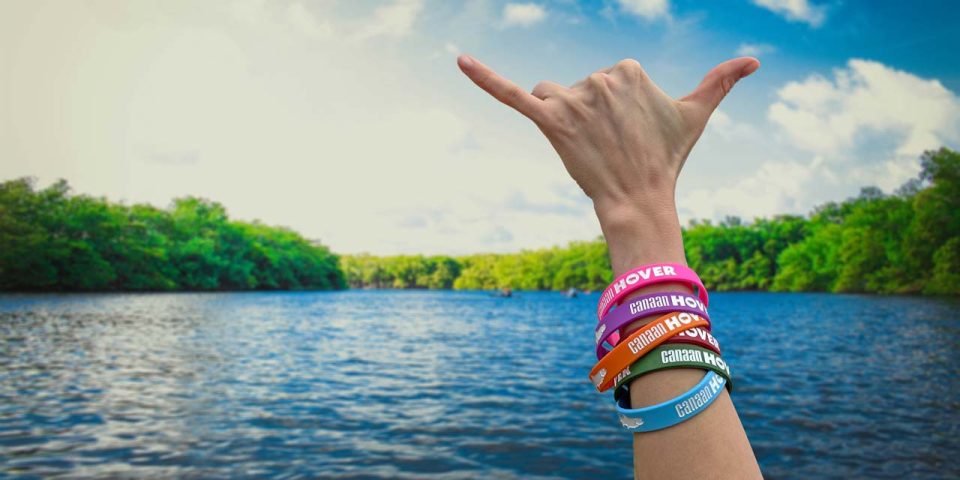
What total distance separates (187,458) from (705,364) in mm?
10458

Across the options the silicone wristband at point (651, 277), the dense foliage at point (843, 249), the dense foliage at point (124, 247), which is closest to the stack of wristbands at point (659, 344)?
the silicone wristband at point (651, 277)

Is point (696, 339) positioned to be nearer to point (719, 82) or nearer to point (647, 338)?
A: point (647, 338)

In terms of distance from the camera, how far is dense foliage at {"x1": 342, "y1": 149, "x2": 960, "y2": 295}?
8119 centimetres

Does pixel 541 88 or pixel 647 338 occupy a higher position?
pixel 541 88

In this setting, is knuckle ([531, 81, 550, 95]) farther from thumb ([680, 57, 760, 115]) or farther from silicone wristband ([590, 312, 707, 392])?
silicone wristband ([590, 312, 707, 392])

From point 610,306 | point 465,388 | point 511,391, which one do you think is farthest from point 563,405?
point 610,306

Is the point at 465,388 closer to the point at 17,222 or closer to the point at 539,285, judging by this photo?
the point at 17,222

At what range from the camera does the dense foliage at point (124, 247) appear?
7594 centimetres

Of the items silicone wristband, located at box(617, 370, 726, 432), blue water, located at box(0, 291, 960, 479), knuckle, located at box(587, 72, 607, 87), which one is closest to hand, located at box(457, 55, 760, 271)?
knuckle, located at box(587, 72, 607, 87)

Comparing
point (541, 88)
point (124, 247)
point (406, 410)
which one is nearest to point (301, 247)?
point (124, 247)

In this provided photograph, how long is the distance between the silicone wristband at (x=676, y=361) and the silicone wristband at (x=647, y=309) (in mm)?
70

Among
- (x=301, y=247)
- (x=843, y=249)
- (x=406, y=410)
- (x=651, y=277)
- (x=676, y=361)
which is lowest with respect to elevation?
(x=406, y=410)

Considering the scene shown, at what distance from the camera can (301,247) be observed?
155 m

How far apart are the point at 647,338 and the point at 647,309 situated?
0.22 ft
